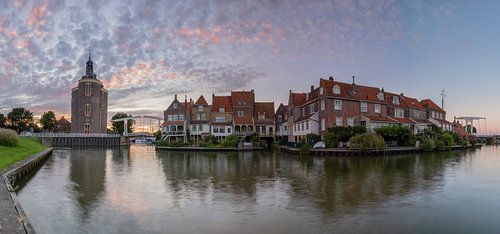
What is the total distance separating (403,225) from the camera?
11.9 meters

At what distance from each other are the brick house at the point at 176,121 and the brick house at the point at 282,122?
18666 millimetres

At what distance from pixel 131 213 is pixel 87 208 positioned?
2304 millimetres

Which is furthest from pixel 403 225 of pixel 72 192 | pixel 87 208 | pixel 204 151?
pixel 204 151

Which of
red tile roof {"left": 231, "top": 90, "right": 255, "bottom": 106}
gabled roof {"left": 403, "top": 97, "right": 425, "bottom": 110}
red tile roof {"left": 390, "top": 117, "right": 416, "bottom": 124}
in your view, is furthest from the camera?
red tile roof {"left": 231, "top": 90, "right": 255, "bottom": 106}

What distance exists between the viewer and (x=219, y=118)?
71.2 metres

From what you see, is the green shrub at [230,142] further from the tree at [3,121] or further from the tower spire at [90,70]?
the tree at [3,121]

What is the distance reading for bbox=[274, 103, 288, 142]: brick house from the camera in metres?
68.8

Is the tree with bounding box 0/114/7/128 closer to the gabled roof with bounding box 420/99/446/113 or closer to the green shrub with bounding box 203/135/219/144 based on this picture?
the green shrub with bounding box 203/135/219/144

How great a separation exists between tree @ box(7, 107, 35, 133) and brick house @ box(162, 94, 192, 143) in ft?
202

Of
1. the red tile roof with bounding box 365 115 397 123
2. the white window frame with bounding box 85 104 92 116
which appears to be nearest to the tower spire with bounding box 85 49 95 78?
the white window frame with bounding box 85 104 92 116

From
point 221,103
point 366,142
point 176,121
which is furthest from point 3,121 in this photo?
point 366,142

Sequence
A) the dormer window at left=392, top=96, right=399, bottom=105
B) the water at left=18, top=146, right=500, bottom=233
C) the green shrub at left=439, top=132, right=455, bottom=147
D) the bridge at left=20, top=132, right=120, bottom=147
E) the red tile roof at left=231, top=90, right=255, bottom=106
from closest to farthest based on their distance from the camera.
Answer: the water at left=18, top=146, right=500, bottom=233
the green shrub at left=439, top=132, right=455, bottom=147
the dormer window at left=392, top=96, right=399, bottom=105
the red tile roof at left=231, top=90, right=255, bottom=106
the bridge at left=20, top=132, right=120, bottom=147

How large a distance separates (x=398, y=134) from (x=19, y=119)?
10850 cm

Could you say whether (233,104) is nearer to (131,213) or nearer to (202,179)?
(202,179)
